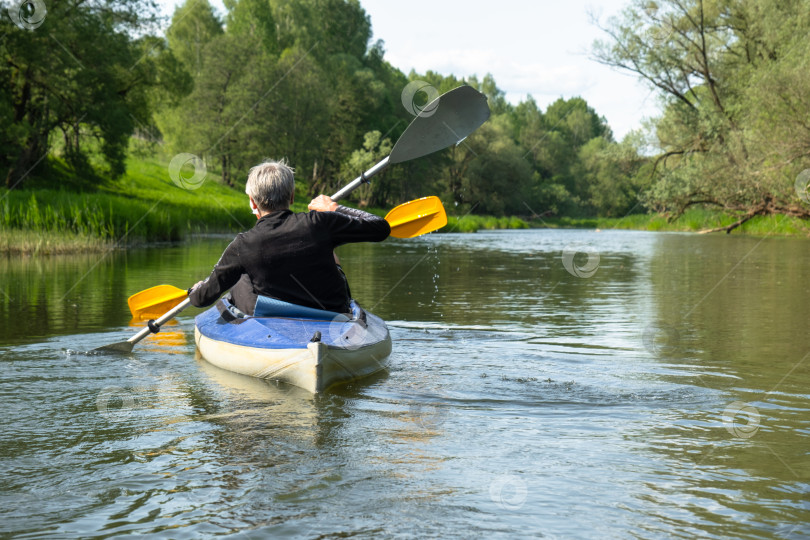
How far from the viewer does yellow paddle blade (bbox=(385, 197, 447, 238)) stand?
6770mm

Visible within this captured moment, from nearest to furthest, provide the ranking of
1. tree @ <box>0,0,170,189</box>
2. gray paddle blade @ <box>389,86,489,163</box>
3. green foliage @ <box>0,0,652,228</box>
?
gray paddle blade @ <box>389,86,489,163</box>
tree @ <box>0,0,170,189</box>
green foliage @ <box>0,0,652,228</box>

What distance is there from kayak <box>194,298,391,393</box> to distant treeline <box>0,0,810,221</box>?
518 centimetres

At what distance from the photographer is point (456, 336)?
753 centimetres

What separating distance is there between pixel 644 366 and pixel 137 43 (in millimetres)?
29134

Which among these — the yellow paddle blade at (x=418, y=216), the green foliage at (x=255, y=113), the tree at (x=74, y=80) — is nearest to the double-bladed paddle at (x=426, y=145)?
the yellow paddle blade at (x=418, y=216)

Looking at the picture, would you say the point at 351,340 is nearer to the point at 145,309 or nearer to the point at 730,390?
the point at 730,390

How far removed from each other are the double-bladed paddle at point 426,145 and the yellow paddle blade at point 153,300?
0.76 metres

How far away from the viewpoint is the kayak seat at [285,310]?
557cm

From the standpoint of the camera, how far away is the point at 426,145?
7.21 metres

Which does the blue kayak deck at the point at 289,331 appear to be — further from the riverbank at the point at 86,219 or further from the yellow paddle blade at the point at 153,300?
the riverbank at the point at 86,219

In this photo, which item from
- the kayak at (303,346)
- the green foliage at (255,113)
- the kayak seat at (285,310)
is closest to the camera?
the kayak at (303,346)

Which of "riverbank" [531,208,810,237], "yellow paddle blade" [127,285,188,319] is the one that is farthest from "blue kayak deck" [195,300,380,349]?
"riverbank" [531,208,810,237]

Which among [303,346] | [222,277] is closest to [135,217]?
[222,277]

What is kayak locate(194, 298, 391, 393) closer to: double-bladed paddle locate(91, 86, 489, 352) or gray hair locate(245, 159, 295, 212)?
gray hair locate(245, 159, 295, 212)
